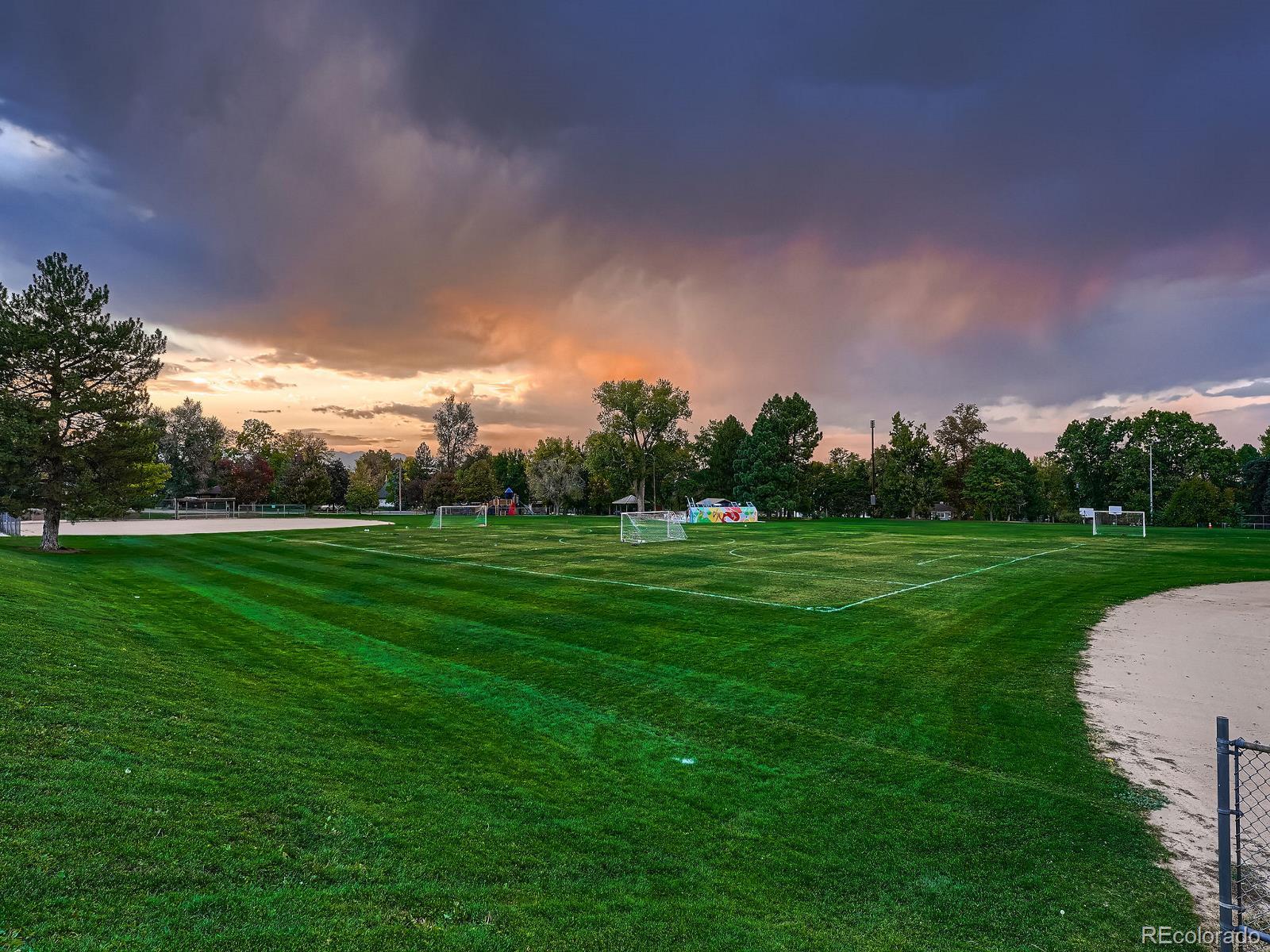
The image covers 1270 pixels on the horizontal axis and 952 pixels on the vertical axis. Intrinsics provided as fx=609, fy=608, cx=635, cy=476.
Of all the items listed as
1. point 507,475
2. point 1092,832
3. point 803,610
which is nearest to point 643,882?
point 1092,832

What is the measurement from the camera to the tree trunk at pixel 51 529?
2416cm

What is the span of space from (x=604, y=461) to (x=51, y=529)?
54562mm

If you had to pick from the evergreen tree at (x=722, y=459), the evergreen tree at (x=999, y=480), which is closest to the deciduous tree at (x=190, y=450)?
the evergreen tree at (x=722, y=459)

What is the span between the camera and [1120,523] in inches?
2028

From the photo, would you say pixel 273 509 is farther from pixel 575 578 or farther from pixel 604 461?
pixel 575 578

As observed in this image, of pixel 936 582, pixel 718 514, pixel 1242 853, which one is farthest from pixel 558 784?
pixel 718 514

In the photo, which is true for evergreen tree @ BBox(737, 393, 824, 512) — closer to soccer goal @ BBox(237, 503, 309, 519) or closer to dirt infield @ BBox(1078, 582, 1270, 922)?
dirt infield @ BBox(1078, 582, 1270, 922)

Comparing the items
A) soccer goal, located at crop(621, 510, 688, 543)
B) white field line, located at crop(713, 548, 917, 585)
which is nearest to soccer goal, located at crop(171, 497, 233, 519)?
soccer goal, located at crop(621, 510, 688, 543)

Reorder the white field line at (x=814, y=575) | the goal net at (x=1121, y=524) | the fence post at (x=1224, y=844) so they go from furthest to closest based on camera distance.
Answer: the goal net at (x=1121, y=524), the white field line at (x=814, y=575), the fence post at (x=1224, y=844)

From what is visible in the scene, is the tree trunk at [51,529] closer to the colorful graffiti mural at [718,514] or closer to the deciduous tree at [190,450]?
the colorful graffiti mural at [718,514]

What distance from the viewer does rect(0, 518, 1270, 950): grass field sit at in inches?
138

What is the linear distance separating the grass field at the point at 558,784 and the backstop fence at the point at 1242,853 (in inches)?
15.6

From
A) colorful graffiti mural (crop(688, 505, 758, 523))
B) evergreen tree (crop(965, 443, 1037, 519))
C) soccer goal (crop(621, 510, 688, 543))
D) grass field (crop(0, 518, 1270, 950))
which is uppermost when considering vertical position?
evergreen tree (crop(965, 443, 1037, 519))

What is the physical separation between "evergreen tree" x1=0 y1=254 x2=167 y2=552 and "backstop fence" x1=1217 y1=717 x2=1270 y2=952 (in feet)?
102
